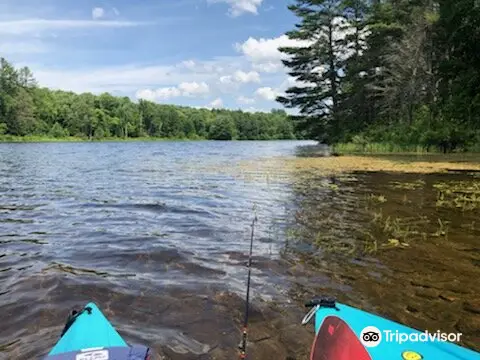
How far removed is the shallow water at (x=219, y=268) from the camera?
4.55m

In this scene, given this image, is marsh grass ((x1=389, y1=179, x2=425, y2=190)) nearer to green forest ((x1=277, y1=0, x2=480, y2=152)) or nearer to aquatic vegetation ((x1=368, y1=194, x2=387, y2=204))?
aquatic vegetation ((x1=368, y1=194, x2=387, y2=204))

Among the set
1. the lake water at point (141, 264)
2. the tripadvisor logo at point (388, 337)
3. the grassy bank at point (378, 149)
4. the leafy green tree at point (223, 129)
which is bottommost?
the lake water at point (141, 264)

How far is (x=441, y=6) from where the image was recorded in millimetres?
31812

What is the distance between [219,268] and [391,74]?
110 feet

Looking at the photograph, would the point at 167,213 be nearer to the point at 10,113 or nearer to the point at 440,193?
the point at 440,193

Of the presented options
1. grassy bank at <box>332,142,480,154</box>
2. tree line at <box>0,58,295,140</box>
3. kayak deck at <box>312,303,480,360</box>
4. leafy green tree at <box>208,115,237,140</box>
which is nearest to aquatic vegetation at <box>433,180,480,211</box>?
kayak deck at <box>312,303,480,360</box>

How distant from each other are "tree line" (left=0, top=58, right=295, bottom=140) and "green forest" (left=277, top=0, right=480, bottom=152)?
64.5 metres

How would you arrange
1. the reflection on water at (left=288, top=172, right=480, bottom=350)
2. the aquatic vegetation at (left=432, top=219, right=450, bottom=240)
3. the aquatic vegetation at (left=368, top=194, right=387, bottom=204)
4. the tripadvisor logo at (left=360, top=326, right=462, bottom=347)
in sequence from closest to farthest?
the tripadvisor logo at (left=360, top=326, right=462, bottom=347)
the reflection on water at (left=288, top=172, right=480, bottom=350)
the aquatic vegetation at (left=432, top=219, right=450, bottom=240)
the aquatic vegetation at (left=368, top=194, right=387, bottom=204)

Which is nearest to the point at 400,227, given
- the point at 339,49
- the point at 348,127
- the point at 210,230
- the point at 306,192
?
the point at 210,230


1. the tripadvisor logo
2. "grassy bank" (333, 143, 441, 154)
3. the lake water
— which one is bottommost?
the lake water

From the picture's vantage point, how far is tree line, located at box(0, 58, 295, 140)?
98625 mm

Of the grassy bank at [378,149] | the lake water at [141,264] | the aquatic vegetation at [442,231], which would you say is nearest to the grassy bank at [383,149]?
the grassy bank at [378,149]

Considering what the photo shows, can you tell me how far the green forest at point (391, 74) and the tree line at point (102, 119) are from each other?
64.5 metres

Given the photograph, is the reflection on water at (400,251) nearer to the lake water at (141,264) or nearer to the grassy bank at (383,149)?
the lake water at (141,264)
